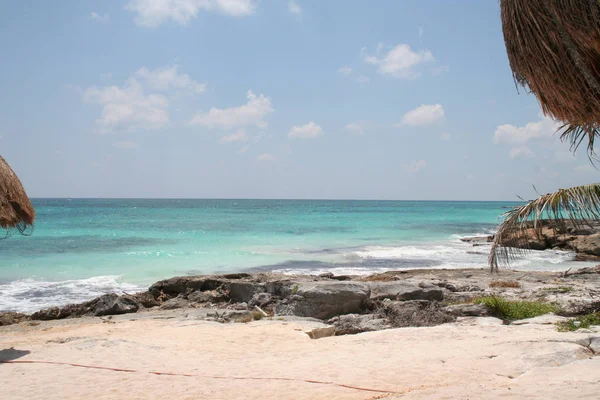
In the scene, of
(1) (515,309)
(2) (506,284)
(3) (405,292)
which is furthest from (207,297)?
(2) (506,284)

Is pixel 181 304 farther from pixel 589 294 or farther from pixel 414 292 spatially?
pixel 589 294

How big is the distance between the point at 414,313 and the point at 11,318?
9.09 metres

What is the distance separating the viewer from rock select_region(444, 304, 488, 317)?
9.28 m

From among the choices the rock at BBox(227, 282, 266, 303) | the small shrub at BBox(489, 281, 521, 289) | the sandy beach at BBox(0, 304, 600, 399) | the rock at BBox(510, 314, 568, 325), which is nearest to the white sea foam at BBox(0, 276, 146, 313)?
the rock at BBox(227, 282, 266, 303)

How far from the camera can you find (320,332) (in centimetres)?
833

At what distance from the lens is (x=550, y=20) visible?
14.0 feet

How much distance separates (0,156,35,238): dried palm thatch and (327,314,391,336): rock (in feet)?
19.5

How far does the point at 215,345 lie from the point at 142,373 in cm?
159

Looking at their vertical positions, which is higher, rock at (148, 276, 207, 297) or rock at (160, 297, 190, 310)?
rock at (148, 276, 207, 297)

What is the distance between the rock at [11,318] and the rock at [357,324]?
23.8 ft

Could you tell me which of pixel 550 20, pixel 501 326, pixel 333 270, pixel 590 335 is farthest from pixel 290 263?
pixel 550 20

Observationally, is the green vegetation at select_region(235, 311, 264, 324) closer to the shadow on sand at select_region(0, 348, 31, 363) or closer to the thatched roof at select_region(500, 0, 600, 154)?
the shadow on sand at select_region(0, 348, 31, 363)

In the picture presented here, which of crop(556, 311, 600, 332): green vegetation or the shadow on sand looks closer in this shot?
the shadow on sand

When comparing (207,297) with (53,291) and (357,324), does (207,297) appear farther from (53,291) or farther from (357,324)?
(357,324)
